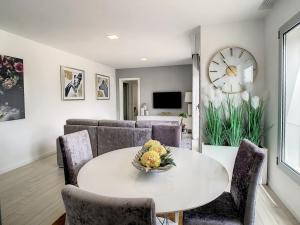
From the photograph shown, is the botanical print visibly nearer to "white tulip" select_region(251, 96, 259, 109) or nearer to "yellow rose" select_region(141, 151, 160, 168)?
"yellow rose" select_region(141, 151, 160, 168)

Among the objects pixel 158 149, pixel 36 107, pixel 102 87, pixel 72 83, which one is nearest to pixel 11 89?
pixel 36 107

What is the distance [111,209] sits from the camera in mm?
681

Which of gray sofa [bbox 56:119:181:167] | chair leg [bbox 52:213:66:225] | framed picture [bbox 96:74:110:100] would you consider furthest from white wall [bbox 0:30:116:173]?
chair leg [bbox 52:213:66:225]

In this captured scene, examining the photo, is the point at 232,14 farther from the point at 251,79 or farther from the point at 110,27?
the point at 110,27

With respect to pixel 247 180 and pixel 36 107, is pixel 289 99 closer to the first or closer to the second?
pixel 247 180

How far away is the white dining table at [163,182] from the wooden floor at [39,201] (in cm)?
103

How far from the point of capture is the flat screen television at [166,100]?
6738mm

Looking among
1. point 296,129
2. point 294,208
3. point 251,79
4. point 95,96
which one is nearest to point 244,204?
point 294,208

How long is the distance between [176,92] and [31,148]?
14.8 feet

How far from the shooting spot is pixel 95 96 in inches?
235

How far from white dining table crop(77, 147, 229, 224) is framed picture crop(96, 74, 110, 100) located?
4.73 meters

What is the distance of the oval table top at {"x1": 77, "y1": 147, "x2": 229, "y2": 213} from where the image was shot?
1034 millimetres

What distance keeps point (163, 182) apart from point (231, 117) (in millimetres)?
1927

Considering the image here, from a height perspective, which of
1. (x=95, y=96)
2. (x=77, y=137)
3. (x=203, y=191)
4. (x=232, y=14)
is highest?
(x=232, y=14)
